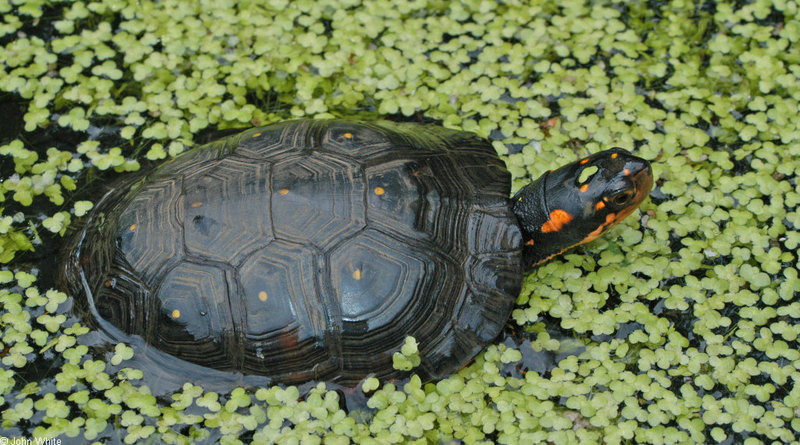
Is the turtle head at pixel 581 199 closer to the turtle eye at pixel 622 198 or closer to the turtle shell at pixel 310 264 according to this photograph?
the turtle eye at pixel 622 198

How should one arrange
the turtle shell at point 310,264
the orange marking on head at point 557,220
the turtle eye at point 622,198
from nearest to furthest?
1. the turtle shell at point 310,264
2. the turtle eye at point 622,198
3. the orange marking on head at point 557,220

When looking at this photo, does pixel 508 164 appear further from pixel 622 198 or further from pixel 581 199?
pixel 622 198

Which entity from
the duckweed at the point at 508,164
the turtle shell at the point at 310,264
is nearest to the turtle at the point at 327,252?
the turtle shell at the point at 310,264

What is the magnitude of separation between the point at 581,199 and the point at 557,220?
173 mm

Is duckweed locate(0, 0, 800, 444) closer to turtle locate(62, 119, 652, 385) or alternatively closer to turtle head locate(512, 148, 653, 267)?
turtle locate(62, 119, 652, 385)

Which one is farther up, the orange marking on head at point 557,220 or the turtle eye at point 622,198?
the turtle eye at point 622,198

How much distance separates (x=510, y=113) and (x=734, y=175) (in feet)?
5.00

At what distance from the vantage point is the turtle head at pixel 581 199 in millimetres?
3588

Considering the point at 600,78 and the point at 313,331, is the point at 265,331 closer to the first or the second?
the point at 313,331

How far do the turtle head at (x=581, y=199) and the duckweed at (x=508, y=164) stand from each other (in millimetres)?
345

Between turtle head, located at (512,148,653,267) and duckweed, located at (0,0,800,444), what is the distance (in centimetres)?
34

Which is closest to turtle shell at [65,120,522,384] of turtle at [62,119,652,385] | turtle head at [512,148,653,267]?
turtle at [62,119,652,385]

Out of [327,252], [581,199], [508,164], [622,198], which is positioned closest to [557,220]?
[581,199]

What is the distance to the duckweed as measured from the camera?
352 centimetres
